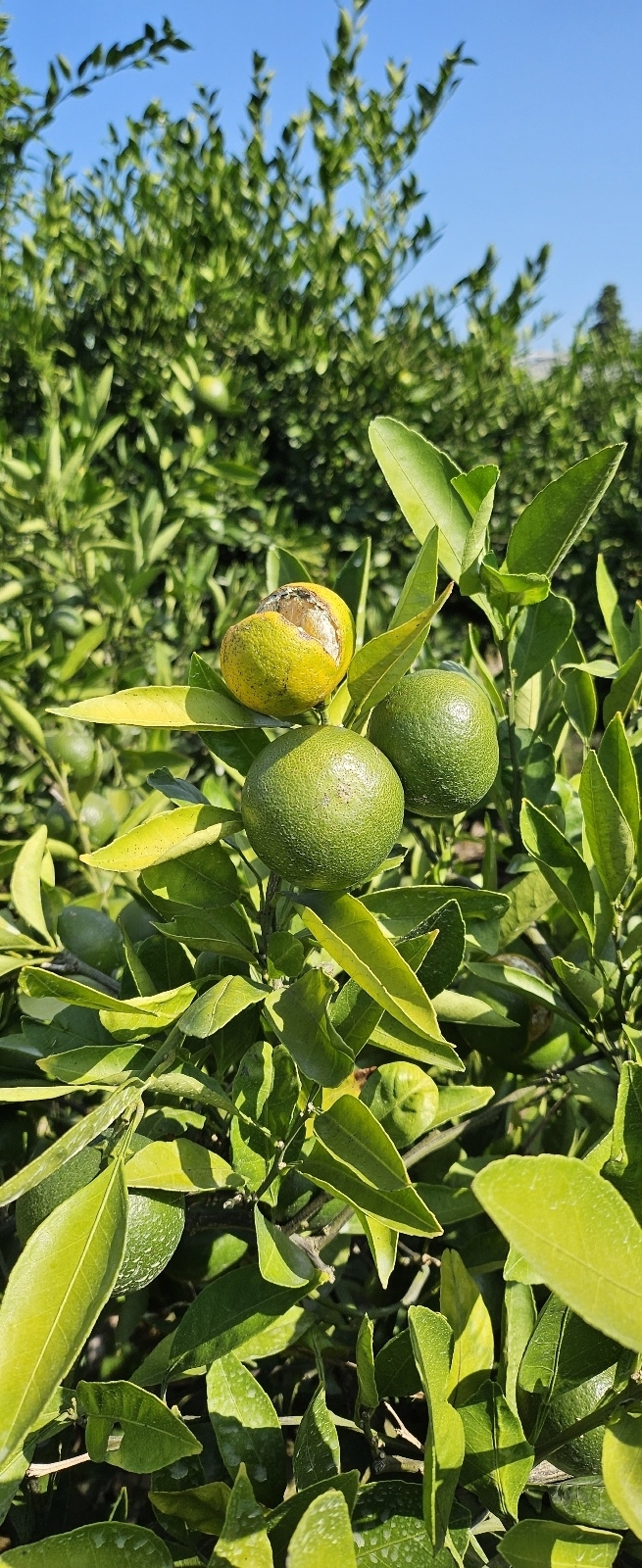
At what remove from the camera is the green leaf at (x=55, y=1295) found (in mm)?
491

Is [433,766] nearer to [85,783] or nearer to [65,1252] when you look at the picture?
[65,1252]

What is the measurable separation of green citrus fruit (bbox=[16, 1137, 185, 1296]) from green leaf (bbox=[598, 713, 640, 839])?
50 cm

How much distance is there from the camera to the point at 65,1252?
1.84ft

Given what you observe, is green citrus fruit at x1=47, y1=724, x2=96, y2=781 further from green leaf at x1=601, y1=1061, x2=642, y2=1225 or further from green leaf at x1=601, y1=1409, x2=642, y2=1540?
green leaf at x1=601, y1=1409, x2=642, y2=1540

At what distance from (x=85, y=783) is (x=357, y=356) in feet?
8.26

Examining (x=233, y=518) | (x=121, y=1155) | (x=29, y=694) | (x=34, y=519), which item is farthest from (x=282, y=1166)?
(x=233, y=518)

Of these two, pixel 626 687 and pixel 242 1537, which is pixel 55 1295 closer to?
pixel 242 1537

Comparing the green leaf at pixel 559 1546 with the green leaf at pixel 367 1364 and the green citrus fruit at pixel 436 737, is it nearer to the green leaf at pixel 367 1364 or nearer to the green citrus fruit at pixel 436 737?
the green leaf at pixel 367 1364

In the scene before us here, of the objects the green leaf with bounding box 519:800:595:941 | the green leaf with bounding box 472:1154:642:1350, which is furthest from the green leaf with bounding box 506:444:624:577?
the green leaf with bounding box 472:1154:642:1350

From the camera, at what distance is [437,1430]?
534 mm

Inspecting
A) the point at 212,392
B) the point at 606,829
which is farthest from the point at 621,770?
the point at 212,392

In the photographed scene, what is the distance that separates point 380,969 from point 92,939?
529 mm

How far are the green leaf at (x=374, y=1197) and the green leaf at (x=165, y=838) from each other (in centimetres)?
24

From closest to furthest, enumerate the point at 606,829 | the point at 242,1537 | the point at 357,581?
the point at 242,1537 → the point at 606,829 → the point at 357,581
